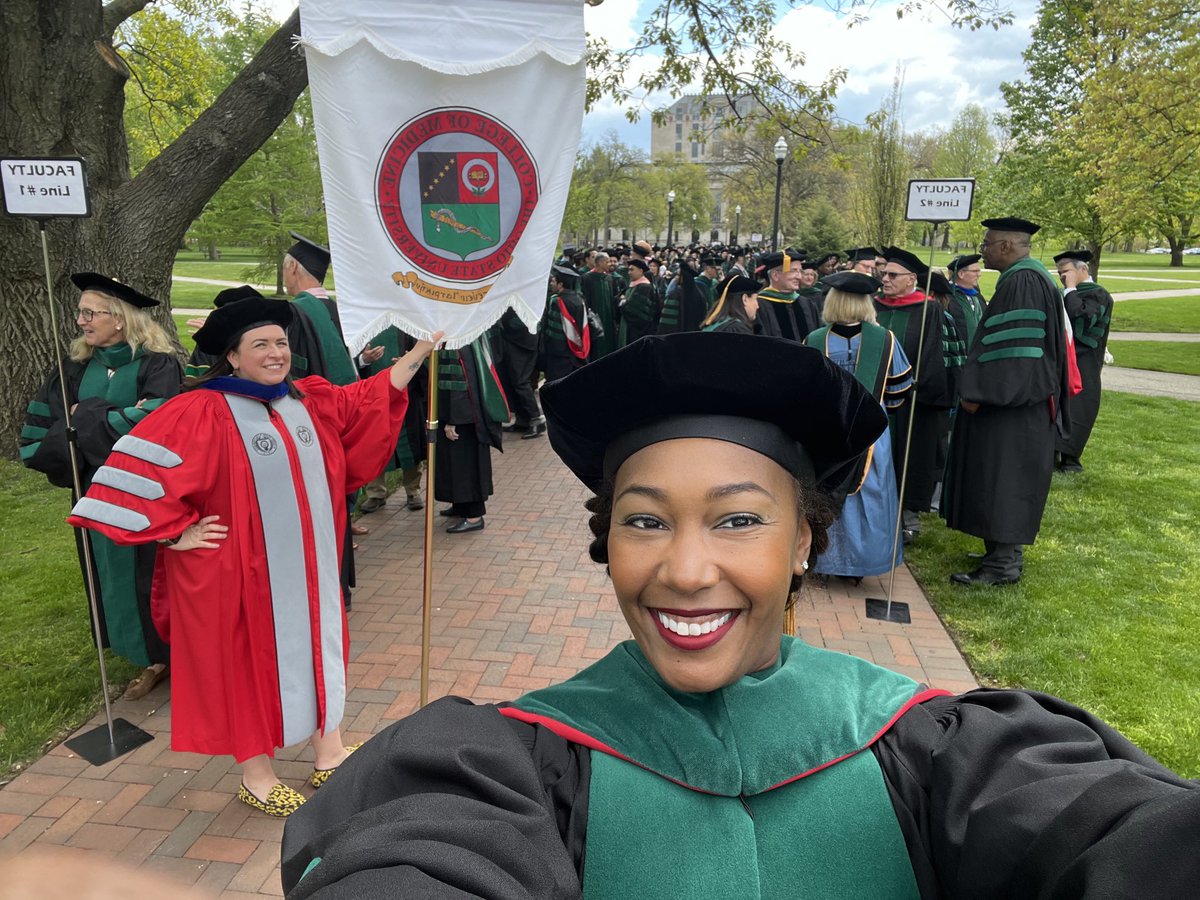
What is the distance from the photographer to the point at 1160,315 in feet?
82.0

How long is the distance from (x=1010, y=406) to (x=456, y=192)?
437 centimetres

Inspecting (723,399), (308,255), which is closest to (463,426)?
(308,255)

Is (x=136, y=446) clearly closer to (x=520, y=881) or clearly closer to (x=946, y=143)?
(x=520, y=881)

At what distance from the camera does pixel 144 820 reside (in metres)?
3.41

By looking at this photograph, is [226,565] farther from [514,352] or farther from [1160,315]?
[1160,315]

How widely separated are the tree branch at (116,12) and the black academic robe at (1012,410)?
8.94 metres

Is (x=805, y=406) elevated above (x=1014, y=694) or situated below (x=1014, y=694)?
above

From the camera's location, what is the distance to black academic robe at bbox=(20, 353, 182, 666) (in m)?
3.91

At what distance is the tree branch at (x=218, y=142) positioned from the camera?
7.51 metres

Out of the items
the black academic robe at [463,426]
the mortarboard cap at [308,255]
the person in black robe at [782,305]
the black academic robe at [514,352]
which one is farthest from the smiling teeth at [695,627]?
the black academic robe at [514,352]

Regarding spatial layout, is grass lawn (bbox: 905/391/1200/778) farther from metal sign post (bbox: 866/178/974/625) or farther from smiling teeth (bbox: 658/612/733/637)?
smiling teeth (bbox: 658/612/733/637)

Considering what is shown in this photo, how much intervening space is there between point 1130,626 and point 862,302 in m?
2.81

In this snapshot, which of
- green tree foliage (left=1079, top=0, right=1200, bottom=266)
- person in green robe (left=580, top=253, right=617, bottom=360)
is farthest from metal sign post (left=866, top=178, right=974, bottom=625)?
green tree foliage (left=1079, top=0, right=1200, bottom=266)

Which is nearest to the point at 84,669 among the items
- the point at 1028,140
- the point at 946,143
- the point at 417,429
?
the point at 417,429
